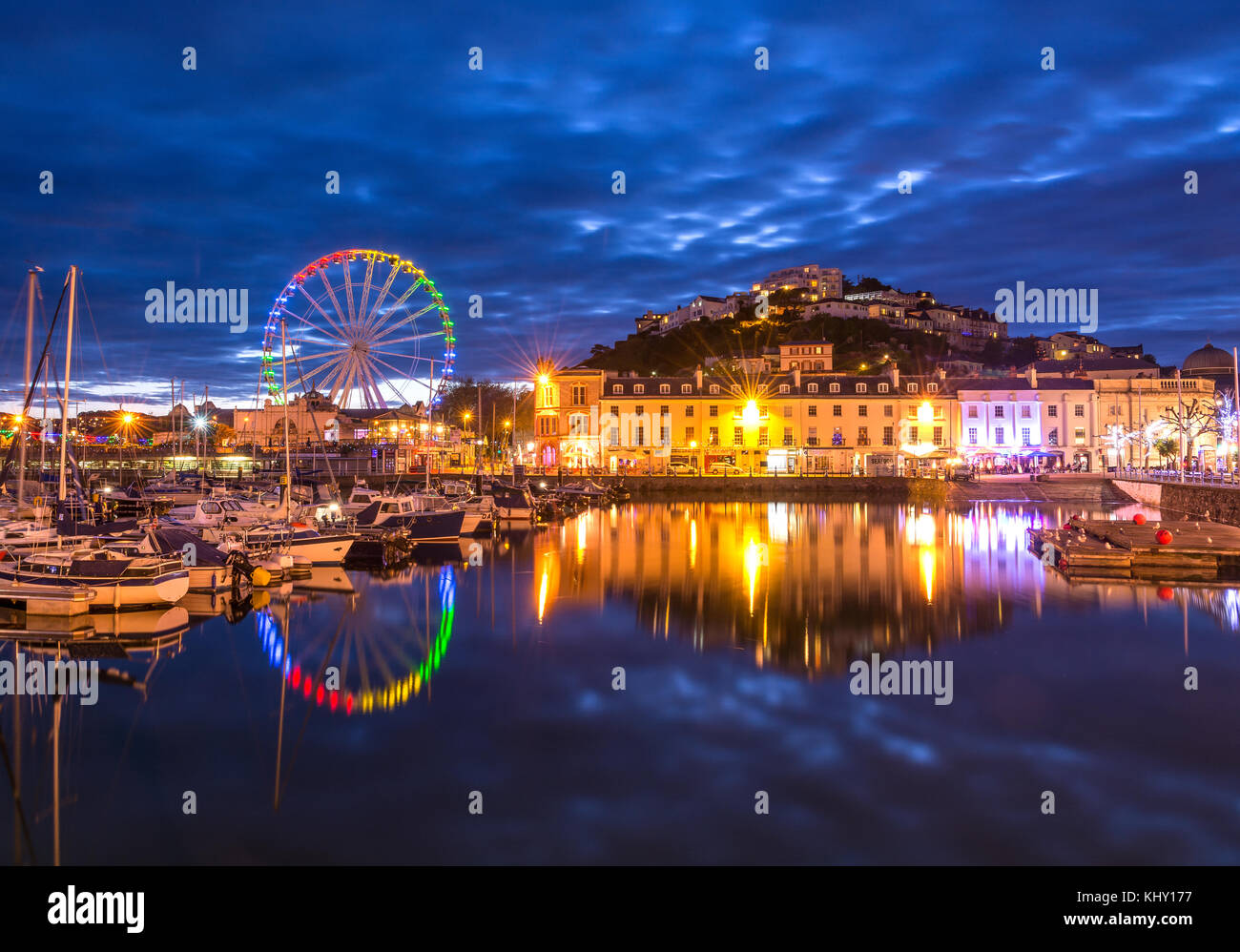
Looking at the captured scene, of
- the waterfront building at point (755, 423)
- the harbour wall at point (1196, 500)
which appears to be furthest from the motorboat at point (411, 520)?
the waterfront building at point (755, 423)

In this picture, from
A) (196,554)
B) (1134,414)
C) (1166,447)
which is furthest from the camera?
(1134,414)

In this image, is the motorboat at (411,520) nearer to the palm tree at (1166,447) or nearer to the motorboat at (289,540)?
the motorboat at (289,540)

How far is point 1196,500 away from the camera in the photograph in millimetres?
39656

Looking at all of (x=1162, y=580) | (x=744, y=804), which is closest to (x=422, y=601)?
(x=744, y=804)

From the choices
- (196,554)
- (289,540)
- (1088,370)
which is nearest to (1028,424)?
(1088,370)

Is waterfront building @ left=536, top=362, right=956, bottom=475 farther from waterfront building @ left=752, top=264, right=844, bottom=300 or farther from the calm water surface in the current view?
waterfront building @ left=752, top=264, right=844, bottom=300

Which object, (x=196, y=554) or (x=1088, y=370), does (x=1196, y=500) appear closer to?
(x=196, y=554)

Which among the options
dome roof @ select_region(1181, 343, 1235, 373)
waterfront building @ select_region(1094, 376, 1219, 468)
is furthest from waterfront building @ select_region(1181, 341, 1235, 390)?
waterfront building @ select_region(1094, 376, 1219, 468)

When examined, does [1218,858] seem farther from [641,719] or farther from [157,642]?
[157,642]

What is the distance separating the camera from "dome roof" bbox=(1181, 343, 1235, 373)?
91.1 m

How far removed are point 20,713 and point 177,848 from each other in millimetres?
5916

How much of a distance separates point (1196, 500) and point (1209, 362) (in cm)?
6543

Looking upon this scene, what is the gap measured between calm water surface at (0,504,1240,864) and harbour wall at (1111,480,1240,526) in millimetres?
15338
